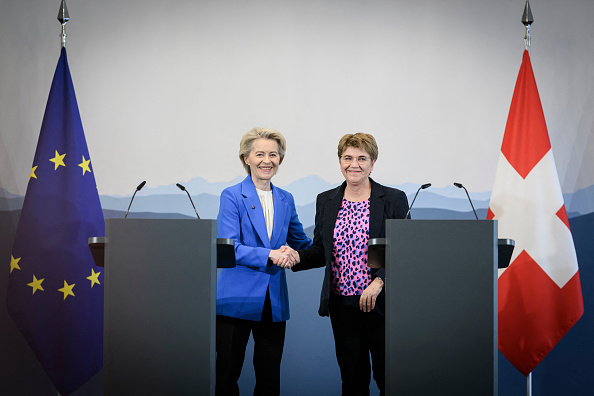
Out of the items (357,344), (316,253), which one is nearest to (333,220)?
(316,253)

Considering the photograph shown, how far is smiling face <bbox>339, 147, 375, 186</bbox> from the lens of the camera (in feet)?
9.09

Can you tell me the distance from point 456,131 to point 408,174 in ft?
1.51

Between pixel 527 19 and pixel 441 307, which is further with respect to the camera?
pixel 527 19

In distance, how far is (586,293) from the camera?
12.0ft

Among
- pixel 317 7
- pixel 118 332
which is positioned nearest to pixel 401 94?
pixel 317 7

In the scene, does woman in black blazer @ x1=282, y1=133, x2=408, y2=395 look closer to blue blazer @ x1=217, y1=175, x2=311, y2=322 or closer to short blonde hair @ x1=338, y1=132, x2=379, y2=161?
short blonde hair @ x1=338, y1=132, x2=379, y2=161

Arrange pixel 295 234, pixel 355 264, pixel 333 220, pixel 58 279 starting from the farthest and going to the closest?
pixel 58 279 → pixel 295 234 → pixel 333 220 → pixel 355 264

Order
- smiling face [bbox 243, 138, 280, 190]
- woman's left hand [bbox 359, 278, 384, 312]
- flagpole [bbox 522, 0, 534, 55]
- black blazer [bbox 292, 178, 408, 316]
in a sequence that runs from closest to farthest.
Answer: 1. woman's left hand [bbox 359, 278, 384, 312]
2. black blazer [bbox 292, 178, 408, 316]
3. smiling face [bbox 243, 138, 280, 190]
4. flagpole [bbox 522, 0, 534, 55]

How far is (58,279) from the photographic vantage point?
10.5 feet

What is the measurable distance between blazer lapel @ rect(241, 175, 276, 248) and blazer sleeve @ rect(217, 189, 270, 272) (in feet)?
0.09

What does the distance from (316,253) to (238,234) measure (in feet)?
1.38

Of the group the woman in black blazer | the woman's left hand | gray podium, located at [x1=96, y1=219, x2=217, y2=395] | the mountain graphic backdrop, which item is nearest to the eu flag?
the mountain graphic backdrop

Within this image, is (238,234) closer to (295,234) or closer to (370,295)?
(295,234)

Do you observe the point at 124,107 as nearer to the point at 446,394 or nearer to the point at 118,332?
the point at 118,332
